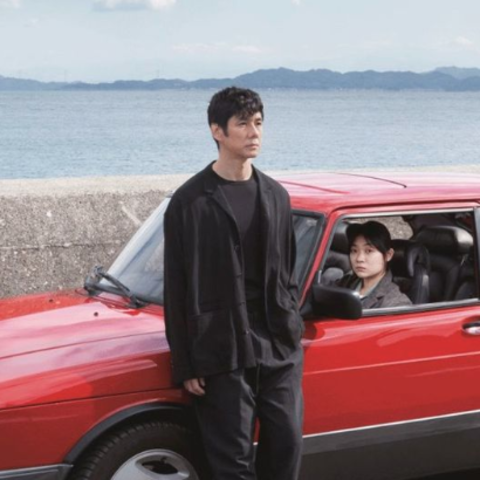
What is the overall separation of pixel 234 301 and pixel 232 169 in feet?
1.56

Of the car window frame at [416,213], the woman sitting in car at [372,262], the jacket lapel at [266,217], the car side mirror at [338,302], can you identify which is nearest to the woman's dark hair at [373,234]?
the woman sitting in car at [372,262]

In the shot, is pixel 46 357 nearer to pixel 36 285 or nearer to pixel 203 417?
pixel 203 417

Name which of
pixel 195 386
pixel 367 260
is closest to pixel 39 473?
pixel 195 386

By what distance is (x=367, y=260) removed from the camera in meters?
5.67

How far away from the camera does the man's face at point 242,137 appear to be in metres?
4.58

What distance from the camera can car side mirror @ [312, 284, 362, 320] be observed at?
496cm

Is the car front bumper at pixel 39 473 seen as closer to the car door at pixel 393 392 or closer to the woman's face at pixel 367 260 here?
the car door at pixel 393 392

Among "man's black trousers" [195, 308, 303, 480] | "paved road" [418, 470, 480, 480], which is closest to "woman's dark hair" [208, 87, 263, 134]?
"man's black trousers" [195, 308, 303, 480]

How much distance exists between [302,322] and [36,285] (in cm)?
466

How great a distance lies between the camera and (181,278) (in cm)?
459

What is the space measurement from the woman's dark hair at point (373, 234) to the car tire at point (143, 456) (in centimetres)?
133

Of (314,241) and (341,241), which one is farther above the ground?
(314,241)

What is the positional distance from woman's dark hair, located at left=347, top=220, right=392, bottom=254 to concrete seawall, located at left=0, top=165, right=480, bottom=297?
3.83m

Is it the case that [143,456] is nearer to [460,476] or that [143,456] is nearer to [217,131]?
[217,131]
